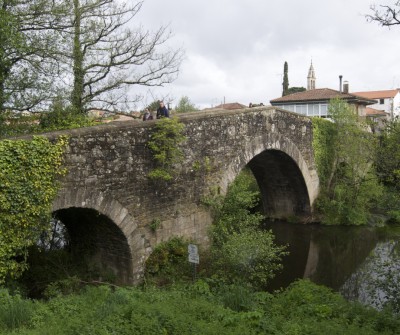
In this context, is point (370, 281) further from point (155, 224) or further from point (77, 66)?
point (77, 66)

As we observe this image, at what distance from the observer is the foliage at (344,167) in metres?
19.8

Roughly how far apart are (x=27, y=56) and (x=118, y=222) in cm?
525

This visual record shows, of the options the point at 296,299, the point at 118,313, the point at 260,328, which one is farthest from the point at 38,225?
the point at 296,299

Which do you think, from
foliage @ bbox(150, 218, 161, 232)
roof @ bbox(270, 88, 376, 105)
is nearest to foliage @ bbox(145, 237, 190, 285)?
foliage @ bbox(150, 218, 161, 232)

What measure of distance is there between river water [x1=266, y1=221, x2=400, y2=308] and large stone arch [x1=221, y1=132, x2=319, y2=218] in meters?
1.01

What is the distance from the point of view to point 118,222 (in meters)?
9.82

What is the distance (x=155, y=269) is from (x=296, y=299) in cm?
359

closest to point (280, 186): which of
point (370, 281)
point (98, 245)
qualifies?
point (370, 281)

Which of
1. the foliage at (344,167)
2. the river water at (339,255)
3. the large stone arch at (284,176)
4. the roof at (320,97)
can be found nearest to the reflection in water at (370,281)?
the river water at (339,255)

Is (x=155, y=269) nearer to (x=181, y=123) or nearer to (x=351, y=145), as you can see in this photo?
(x=181, y=123)

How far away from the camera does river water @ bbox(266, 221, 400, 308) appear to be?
12.5 m

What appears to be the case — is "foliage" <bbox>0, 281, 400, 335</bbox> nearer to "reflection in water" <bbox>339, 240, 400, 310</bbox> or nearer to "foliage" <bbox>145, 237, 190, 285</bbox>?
"foliage" <bbox>145, 237, 190, 285</bbox>

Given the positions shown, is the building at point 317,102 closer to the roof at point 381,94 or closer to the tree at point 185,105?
the tree at point 185,105

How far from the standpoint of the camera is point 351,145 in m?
20.4
